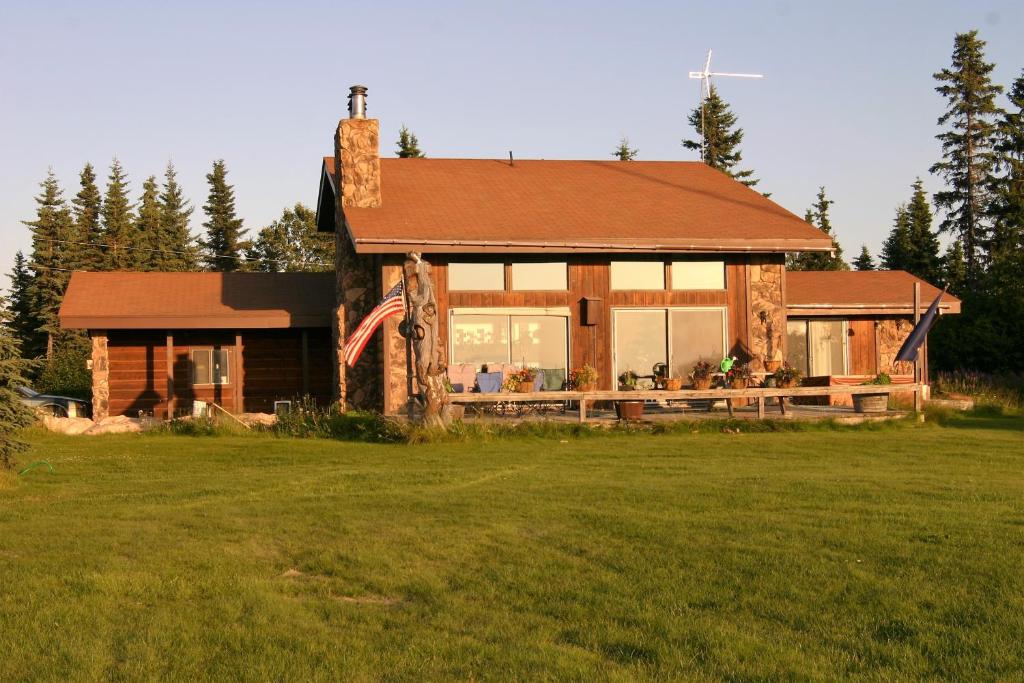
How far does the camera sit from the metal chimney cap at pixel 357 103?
23016mm

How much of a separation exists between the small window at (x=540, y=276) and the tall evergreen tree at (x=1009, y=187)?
27.4 metres

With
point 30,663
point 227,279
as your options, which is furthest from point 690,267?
point 30,663

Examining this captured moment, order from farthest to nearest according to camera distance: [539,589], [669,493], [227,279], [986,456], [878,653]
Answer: [227,279], [986,456], [669,493], [539,589], [878,653]

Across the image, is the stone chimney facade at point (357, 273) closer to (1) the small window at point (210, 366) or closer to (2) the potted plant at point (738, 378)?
(1) the small window at point (210, 366)

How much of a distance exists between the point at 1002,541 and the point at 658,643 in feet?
11.1

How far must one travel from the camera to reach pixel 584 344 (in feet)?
70.2

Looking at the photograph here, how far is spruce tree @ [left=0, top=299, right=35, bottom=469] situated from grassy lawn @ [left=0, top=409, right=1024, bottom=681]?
470mm

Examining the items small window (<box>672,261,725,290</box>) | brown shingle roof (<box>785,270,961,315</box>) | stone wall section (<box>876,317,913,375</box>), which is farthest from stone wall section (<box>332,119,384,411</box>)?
stone wall section (<box>876,317,913,375</box>)

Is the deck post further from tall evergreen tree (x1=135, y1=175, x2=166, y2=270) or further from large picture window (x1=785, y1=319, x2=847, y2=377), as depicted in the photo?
Result: tall evergreen tree (x1=135, y1=175, x2=166, y2=270)

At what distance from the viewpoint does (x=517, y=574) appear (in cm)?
751

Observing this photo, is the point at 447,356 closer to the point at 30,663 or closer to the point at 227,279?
the point at 227,279

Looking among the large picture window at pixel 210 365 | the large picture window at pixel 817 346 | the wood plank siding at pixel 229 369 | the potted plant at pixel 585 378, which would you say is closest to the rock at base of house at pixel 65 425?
the wood plank siding at pixel 229 369

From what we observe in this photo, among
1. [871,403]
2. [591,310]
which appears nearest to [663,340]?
[591,310]

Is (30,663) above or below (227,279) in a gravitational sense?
below
